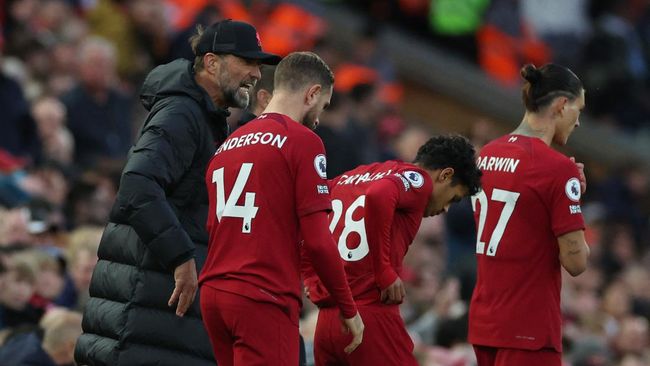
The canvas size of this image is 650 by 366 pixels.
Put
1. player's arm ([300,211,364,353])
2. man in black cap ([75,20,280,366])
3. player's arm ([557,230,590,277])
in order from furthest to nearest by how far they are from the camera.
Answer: player's arm ([557,230,590,277])
man in black cap ([75,20,280,366])
player's arm ([300,211,364,353])

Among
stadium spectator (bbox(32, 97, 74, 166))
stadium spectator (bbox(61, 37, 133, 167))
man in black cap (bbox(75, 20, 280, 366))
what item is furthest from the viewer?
stadium spectator (bbox(61, 37, 133, 167))

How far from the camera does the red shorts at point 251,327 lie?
20.9 feet

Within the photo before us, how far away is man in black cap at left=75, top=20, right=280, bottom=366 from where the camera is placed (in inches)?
261

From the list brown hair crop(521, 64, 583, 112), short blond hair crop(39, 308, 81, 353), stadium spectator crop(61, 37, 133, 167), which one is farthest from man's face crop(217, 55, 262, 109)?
stadium spectator crop(61, 37, 133, 167)

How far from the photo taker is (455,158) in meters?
7.22

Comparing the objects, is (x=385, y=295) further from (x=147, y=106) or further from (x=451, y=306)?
(x=451, y=306)

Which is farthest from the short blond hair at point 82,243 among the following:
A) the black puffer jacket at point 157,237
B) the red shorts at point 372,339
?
the red shorts at point 372,339

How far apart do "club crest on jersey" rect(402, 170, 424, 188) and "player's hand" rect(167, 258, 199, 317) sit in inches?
45.4

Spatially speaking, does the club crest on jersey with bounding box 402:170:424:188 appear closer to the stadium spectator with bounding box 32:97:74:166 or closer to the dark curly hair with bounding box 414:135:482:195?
the dark curly hair with bounding box 414:135:482:195

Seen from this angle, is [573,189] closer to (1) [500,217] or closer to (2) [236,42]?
(1) [500,217]

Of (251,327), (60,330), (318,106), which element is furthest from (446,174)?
(60,330)

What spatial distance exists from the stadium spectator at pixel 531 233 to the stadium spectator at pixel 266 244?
1024mm

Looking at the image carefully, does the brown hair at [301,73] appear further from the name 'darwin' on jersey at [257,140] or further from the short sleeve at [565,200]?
the short sleeve at [565,200]

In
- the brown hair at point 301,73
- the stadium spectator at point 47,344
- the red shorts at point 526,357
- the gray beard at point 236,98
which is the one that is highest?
the brown hair at point 301,73
